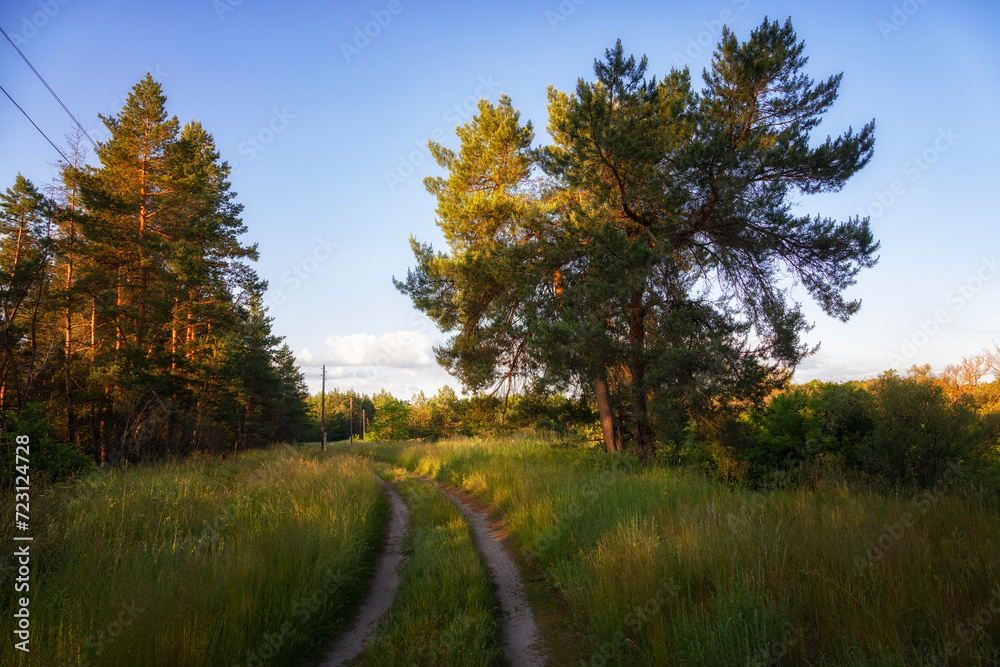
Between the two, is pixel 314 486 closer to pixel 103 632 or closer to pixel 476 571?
pixel 476 571

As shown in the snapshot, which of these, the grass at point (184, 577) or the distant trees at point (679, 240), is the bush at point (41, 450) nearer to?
the grass at point (184, 577)

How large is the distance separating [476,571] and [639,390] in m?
6.77

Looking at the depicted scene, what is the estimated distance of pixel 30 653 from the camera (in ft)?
8.91

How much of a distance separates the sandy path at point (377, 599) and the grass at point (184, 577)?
0.18 metres

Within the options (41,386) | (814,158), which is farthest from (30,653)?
(41,386)

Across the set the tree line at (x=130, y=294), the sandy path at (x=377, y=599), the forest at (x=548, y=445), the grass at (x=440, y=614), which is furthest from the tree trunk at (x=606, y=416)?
the tree line at (x=130, y=294)

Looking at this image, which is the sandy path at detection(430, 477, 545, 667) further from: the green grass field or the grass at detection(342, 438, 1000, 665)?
the grass at detection(342, 438, 1000, 665)

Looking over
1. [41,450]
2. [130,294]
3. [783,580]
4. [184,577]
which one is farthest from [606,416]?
[130,294]

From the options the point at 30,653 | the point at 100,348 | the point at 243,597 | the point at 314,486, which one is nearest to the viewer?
the point at 30,653

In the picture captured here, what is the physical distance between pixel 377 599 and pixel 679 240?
35.9ft

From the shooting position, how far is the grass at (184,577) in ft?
9.90

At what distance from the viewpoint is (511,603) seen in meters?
4.97

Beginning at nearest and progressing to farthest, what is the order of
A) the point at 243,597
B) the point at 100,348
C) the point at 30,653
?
the point at 30,653, the point at 243,597, the point at 100,348

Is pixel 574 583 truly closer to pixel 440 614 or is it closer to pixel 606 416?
pixel 440 614
